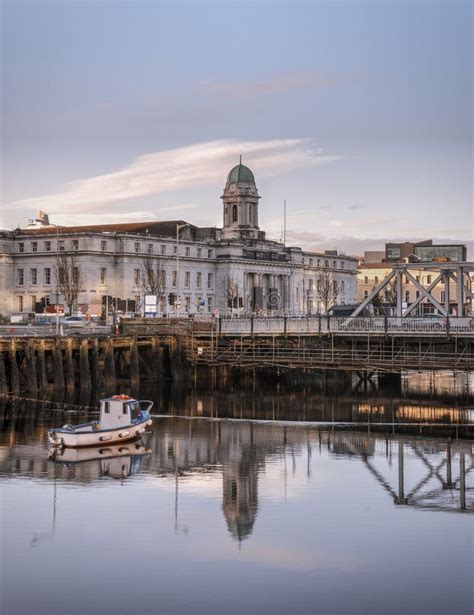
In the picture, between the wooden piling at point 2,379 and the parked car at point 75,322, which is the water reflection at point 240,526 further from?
the parked car at point 75,322

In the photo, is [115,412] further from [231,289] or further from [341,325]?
[231,289]

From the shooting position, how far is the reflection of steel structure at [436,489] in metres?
36.4

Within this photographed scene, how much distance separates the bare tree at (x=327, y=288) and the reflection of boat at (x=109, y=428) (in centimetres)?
11211

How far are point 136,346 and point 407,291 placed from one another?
4379 inches

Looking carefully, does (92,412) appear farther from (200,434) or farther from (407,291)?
(407,291)

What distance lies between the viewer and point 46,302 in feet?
409

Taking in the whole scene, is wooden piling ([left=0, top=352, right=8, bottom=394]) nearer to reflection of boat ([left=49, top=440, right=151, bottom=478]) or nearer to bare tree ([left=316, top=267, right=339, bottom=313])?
reflection of boat ([left=49, top=440, right=151, bottom=478])

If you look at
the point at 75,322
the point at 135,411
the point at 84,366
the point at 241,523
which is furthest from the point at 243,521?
the point at 75,322

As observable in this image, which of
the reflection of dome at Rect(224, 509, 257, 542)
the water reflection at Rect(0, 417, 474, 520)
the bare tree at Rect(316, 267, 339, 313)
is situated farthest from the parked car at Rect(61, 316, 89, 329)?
the bare tree at Rect(316, 267, 339, 313)

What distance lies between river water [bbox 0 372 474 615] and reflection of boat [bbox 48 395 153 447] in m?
0.77

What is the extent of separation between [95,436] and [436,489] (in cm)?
1528

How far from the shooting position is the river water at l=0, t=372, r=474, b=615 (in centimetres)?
2705

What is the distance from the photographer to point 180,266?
5605 inches

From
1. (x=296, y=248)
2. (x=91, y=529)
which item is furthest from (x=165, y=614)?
(x=296, y=248)
